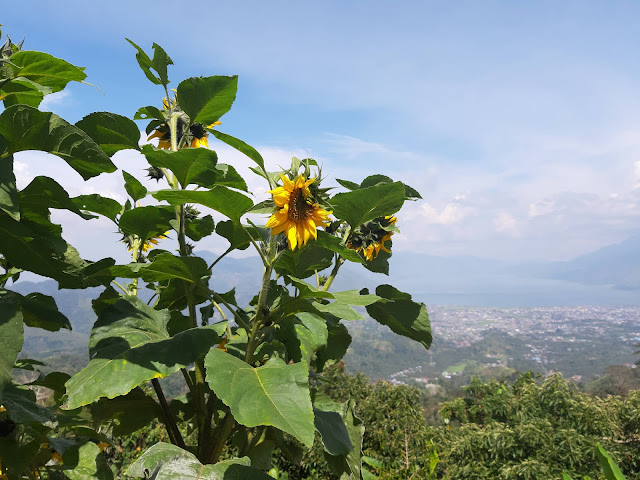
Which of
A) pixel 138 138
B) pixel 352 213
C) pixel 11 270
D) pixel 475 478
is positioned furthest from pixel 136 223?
pixel 475 478

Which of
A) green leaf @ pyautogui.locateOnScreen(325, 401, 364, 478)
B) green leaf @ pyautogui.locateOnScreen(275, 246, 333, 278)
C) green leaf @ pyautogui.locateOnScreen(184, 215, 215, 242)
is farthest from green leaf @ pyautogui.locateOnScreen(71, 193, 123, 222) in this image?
green leaf @ pyautogui.locateOnScreen(325, 401, 364, 478)

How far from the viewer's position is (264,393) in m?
1.10

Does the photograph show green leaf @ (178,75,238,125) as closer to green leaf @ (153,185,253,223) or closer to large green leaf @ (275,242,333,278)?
green leaf @ (153,185,253,223)

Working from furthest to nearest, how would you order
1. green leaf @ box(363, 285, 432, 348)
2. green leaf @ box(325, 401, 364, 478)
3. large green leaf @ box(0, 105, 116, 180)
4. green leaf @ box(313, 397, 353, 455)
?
green leaf @ box(325, 401, 364, 478)
green leaf @ box(363, 285, 432, 348)
green leaf @ box(313, 397, 353, 455)
large green leaf @ box(0, 105, 116, 180)

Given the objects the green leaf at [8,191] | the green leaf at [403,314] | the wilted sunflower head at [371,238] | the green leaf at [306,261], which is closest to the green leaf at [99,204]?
the green leaf at [8,191]

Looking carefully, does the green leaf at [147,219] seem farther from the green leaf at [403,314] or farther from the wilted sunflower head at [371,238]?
the green leaf at [403,314]

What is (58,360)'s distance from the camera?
307 ft

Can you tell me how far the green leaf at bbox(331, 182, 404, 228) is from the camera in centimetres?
130

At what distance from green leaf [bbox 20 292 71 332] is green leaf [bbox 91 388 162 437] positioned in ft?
1.21

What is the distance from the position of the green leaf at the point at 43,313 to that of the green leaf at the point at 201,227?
541 mm

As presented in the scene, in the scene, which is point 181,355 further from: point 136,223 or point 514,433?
point 514,433

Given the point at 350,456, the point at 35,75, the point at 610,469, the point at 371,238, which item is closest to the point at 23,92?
the point at 35,75

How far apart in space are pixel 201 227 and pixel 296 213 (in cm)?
55

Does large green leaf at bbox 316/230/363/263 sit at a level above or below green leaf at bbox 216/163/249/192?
below
